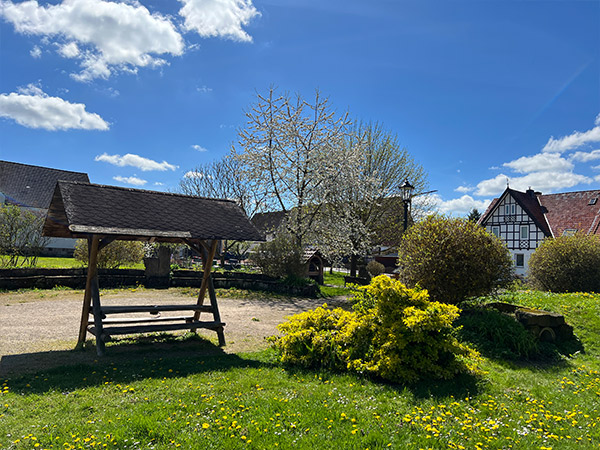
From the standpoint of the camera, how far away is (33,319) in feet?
32.2

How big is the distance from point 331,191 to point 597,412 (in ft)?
55.5

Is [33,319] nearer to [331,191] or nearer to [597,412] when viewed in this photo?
[597,412]

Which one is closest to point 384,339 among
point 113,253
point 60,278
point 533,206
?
point 60,278

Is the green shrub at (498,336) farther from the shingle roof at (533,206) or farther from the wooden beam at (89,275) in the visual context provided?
the shingle roof at (533,206)

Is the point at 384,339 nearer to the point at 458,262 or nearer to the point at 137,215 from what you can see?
the point at 458,262

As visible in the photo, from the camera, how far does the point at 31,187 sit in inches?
1654

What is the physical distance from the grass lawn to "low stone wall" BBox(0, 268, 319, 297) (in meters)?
10.3

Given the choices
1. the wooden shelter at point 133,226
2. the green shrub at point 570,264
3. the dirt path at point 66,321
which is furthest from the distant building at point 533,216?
the wooden shelter at point 133,226

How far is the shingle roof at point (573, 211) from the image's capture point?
1288 inches

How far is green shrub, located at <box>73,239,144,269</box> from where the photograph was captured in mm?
17562

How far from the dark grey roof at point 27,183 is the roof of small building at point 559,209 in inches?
1826

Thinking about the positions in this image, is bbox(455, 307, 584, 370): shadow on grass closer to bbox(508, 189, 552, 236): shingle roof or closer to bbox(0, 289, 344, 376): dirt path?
bbox(0, 289, 344, 376): dirt path

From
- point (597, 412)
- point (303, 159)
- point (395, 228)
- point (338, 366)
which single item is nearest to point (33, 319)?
point (338, 366)

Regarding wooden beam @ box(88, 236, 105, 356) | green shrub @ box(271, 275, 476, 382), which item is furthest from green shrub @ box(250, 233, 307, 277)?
wooden beam @ box(88, 236, 105, 356)
